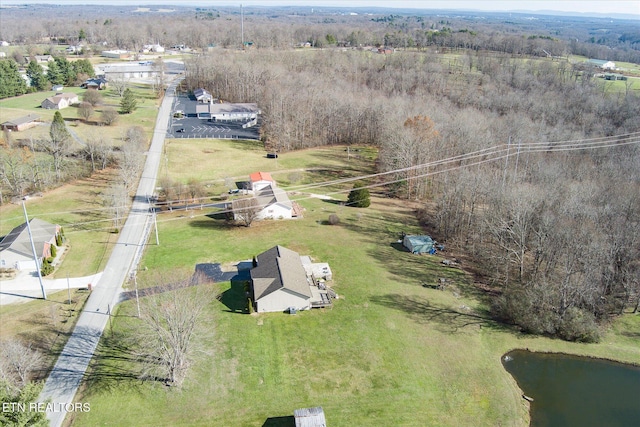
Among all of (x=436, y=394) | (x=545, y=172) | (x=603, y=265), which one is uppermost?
(x=545, y=172)

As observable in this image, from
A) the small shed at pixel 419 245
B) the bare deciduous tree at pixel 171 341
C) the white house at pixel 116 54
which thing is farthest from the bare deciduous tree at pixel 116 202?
the white house at pixel 116 54

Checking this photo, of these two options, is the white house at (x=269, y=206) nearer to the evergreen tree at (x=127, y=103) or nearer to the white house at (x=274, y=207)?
the white house at (x=274, y=207)

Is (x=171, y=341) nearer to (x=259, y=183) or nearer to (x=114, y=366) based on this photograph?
(x=114, y=366)

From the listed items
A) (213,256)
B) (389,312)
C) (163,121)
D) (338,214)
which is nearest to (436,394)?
(389,312)

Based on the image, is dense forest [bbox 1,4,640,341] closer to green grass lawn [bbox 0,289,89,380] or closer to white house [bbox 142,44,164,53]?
green grass lawn [bbox 0,289,89,380]

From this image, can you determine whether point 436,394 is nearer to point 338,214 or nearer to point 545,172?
point 338,214

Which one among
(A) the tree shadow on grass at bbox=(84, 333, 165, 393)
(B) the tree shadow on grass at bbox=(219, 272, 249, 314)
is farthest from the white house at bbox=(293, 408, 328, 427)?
(B) the tree shadow on grass at bbox=(219, 272, 249, 314)
